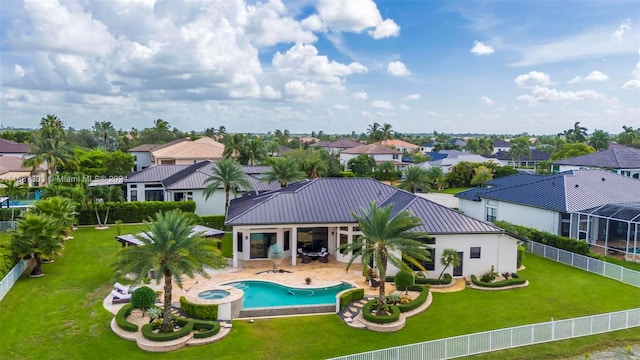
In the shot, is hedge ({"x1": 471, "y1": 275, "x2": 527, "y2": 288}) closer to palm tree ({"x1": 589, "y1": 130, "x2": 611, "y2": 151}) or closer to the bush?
the bush

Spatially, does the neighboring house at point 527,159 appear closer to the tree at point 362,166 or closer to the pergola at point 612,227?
the tree at point 362,166

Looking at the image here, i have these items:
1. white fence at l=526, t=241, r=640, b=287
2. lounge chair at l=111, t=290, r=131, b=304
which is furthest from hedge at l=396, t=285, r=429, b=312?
lounge chair at l=111, t=290, r=131, b=304

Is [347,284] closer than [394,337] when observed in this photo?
No

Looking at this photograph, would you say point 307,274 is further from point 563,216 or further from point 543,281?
point 563,216

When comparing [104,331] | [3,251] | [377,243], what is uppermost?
[377,243]

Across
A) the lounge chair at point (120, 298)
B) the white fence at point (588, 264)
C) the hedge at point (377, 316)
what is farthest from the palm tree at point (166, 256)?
the white fence at point (588, 264)

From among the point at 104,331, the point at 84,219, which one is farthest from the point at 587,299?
the point at 84,219

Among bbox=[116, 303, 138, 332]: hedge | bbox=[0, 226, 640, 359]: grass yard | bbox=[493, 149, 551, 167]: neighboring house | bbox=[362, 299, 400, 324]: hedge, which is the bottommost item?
bbox=[0, 226, 640, 359]: grass yard
